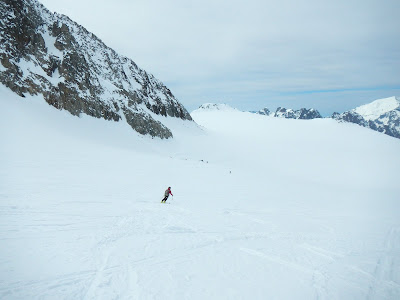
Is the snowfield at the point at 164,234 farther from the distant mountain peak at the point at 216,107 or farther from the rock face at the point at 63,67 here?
the distant mountain peak at the point at 216,107

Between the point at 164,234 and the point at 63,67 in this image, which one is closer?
the point at 164,234

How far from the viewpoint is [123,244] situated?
904 cm

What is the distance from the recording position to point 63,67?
46000mm

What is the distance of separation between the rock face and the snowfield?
1070 centimetres

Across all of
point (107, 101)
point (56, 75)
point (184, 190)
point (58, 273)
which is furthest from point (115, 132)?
point (58, 273)

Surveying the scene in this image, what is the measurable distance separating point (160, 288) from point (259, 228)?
7.66 metres

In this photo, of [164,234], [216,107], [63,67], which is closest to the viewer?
[164,234]

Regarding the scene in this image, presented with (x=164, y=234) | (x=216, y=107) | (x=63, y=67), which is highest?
(x=216, y=107)

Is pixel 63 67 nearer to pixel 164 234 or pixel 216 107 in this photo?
pixel 164 234

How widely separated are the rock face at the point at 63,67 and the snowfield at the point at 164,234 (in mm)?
10699

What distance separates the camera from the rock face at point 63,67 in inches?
1549

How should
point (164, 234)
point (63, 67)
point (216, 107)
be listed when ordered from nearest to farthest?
1. point (164, 234)
2. point (63, 67)
3. point (216, 107)

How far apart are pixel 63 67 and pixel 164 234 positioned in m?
47.2

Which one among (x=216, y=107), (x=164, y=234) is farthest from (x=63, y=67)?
(x=216, y=107)
